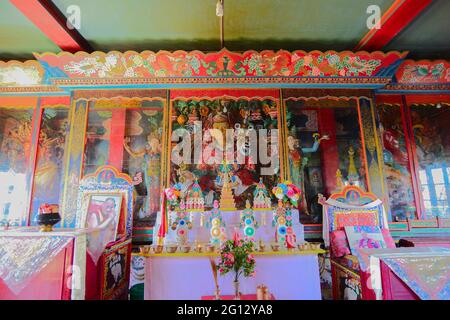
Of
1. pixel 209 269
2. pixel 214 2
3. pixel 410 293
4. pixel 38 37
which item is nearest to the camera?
pixel 410 293

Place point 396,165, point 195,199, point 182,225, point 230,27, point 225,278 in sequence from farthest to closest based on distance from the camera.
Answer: point 396,165, point 195,199, point 230,27, point 182,225, point 225,278

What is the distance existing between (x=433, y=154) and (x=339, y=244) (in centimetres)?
320

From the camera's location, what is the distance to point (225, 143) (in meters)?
4.96

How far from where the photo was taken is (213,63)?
15.5 ft

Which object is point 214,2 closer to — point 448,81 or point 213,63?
point 213,63

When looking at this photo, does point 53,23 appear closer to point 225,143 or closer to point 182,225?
point 225,143

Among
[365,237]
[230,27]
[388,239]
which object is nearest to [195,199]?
[365,237]

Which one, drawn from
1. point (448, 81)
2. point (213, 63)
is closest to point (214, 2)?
point (213, 63)

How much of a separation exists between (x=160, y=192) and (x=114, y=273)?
61.4 inches

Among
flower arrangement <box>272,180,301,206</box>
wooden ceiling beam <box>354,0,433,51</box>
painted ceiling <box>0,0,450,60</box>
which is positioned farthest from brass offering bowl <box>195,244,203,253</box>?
wooden ceiling beam <box>354,0,433,51</box>

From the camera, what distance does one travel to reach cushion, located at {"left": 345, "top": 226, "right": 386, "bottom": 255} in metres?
4.05

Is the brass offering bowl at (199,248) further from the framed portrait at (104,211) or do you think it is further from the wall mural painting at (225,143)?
the framed portrait at (104,211)

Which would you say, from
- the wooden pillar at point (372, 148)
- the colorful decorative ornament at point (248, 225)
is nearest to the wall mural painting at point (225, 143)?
the colorful decorative ornament at point (248, 225)

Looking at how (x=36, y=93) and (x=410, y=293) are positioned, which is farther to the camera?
(x=36, y=93)
